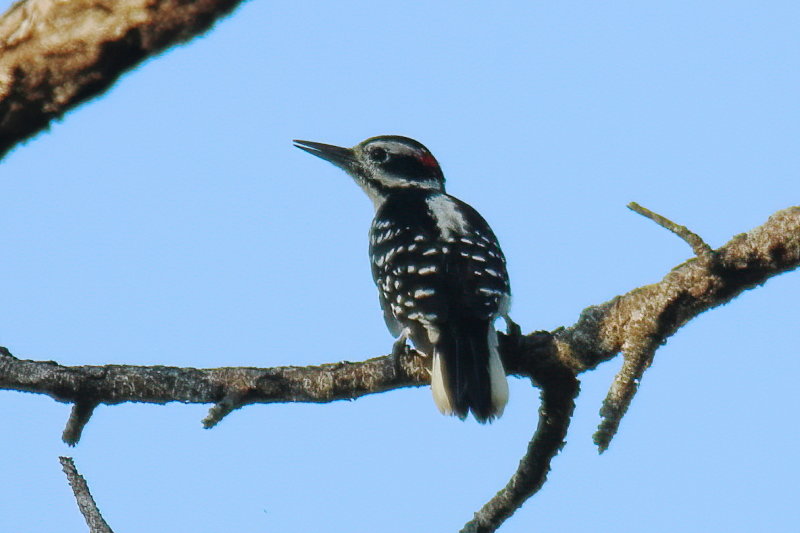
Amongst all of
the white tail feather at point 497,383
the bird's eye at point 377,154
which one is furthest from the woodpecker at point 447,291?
the bird's eye at point 377,154

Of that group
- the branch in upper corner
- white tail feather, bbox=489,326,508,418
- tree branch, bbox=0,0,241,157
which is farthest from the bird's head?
tree branch, bbox=0,0,241,157

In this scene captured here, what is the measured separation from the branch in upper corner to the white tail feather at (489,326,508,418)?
150 centimetres

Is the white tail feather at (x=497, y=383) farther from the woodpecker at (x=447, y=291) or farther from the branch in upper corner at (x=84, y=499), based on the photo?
the branch in upper corner at (x=84, y=499)

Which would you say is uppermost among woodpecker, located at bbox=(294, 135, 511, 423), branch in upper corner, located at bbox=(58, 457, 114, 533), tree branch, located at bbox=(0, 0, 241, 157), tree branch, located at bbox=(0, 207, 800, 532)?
woodpecker, located at bbox=(294, 135, 511, 423)

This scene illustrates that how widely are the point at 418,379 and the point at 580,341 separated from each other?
774mm

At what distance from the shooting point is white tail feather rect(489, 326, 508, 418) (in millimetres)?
3779

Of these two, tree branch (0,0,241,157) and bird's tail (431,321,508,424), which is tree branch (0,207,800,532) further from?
tree branch (0,0,241,157)

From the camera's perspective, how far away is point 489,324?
4.10m

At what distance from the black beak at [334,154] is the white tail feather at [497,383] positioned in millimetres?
3130

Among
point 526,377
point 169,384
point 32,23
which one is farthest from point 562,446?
point 32,23

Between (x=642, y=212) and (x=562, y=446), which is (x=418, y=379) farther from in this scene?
(x=642, y=212)

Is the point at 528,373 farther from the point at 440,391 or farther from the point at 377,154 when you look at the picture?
the point at 377,154

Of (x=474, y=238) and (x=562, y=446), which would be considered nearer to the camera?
(x=562, y=446)

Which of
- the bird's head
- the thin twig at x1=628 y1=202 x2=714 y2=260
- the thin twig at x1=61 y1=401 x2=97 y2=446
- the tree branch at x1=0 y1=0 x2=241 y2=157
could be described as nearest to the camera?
the tree branch at x1=0 y1=0 x2=241 y2=157
